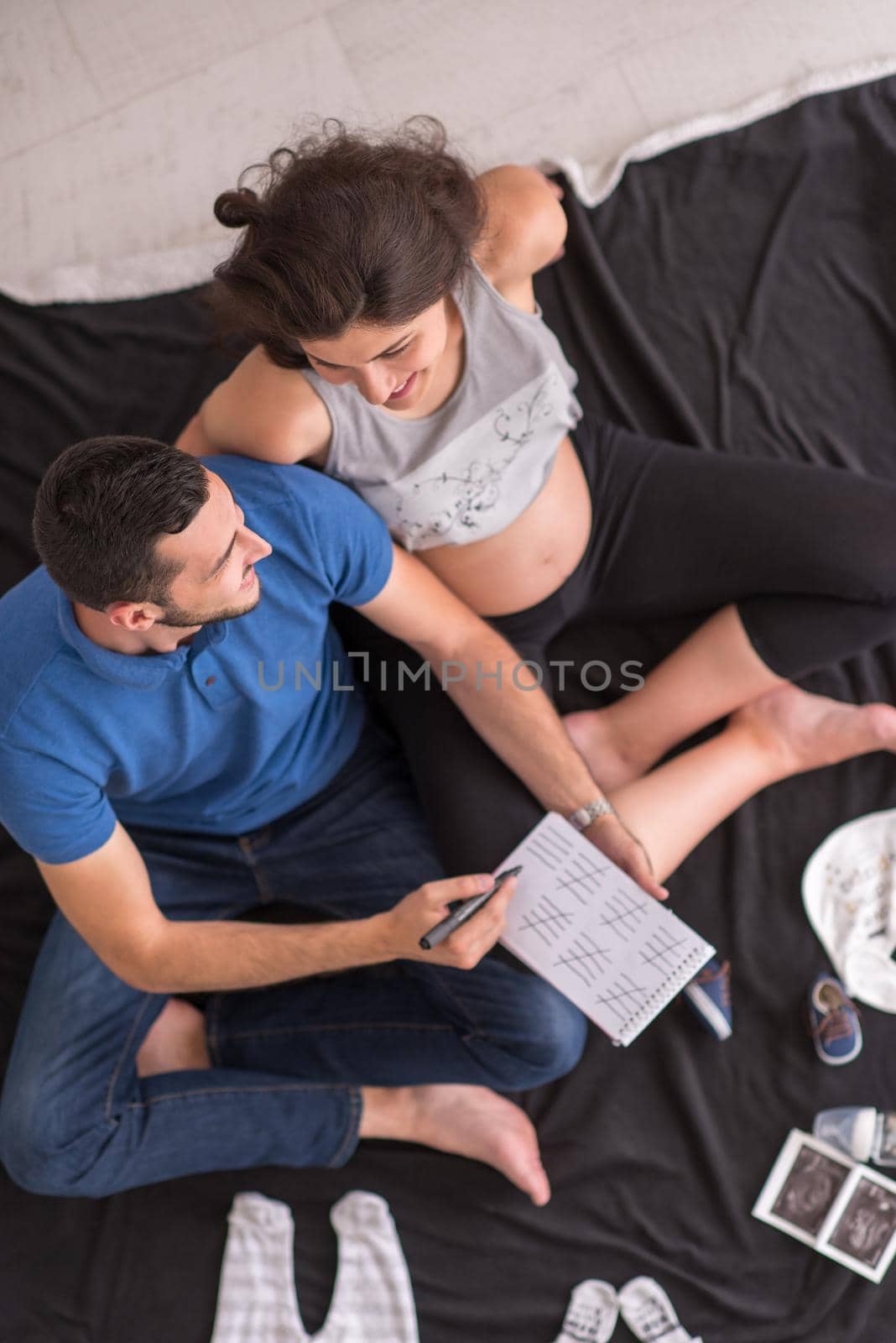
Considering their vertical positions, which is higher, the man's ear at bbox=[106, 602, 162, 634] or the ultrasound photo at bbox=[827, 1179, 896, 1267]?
the man's ear at bbox=[106, 602, 162, 634]

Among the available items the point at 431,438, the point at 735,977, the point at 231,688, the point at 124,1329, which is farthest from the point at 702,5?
the point at 124,1329

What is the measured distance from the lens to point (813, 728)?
6.49 feet

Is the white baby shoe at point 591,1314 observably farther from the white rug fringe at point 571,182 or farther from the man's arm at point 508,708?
the white rug fringe at point 571,182

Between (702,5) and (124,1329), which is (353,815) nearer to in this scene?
(124,1329)

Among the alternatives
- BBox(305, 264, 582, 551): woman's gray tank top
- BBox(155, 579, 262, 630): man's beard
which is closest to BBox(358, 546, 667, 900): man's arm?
BBox(305, 264, 582, 551): woman's gray tank top

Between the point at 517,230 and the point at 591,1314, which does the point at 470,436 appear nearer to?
the point at 517,230

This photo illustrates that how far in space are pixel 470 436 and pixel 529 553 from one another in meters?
0.27

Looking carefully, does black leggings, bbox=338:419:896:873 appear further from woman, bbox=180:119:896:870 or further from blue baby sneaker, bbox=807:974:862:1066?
blue baby sneaker, bbox=807:974:862:1066

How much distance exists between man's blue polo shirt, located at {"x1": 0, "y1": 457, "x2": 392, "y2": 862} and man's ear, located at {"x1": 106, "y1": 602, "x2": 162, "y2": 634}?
9cm

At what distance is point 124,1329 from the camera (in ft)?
6.12

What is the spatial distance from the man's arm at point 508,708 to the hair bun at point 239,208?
0.58 meters

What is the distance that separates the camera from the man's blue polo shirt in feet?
4.69

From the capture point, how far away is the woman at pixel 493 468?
4.35 feet

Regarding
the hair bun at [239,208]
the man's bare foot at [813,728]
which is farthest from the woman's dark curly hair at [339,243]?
the man's bare foot at [813,728]
